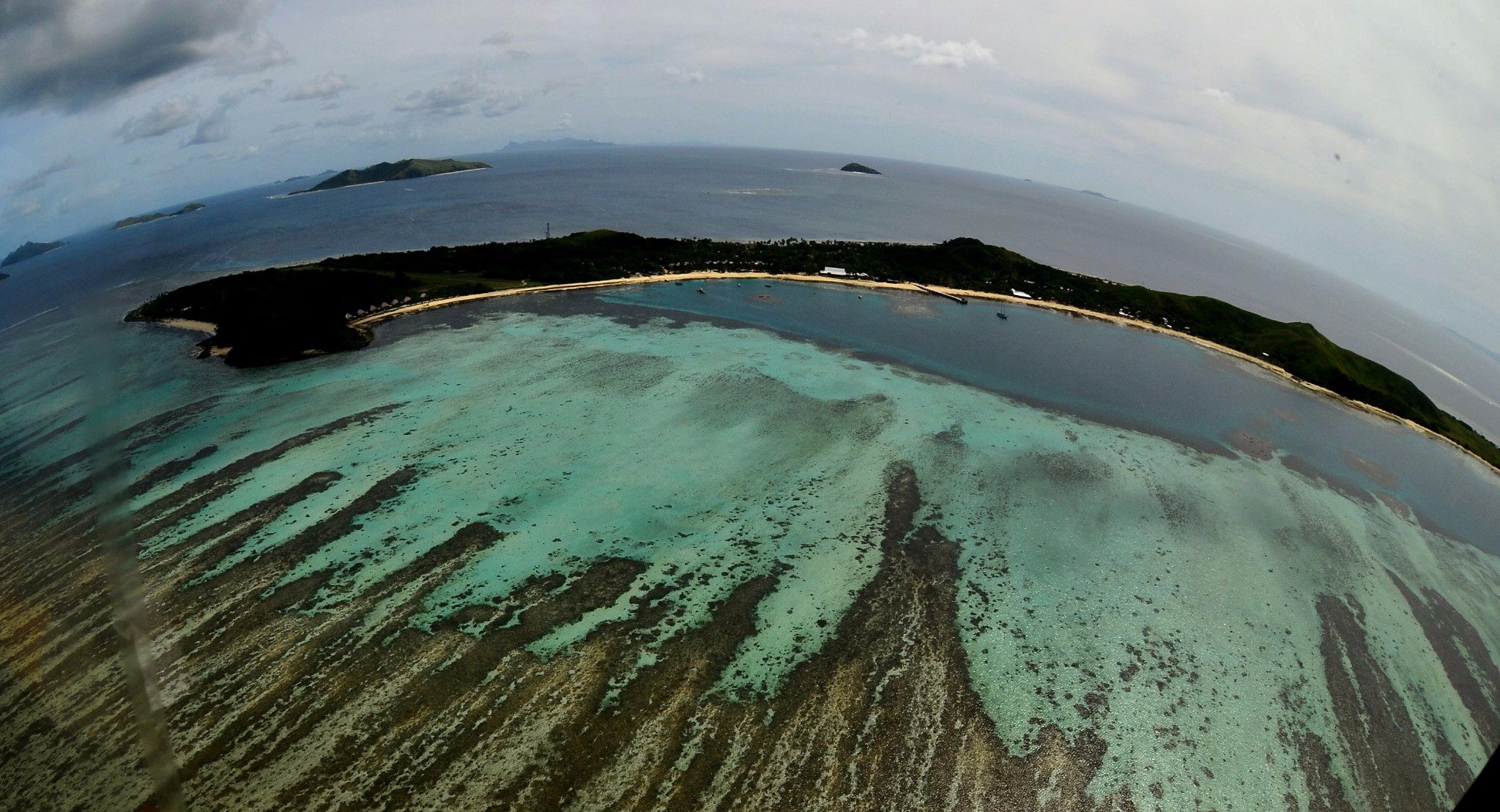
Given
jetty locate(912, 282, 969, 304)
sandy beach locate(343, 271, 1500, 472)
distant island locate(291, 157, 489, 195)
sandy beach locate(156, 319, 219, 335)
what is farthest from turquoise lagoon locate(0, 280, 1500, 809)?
distant island locate(291, 157, 489, 195)

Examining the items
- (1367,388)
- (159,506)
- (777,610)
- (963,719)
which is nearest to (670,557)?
(777,610)

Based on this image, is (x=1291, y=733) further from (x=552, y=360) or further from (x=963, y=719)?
(x=552, y=360)

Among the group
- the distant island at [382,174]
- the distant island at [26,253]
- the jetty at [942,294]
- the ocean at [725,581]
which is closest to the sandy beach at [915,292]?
the jetty at [942,294]

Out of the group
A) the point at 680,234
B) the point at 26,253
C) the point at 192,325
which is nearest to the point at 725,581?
the point at 192,325

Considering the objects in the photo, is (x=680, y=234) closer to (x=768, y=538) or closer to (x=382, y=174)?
(x=768, y=538)

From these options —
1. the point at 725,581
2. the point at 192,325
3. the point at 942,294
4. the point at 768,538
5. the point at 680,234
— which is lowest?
the point at 725,581

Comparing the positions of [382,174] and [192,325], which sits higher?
[382,174]

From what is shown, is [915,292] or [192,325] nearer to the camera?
[192,325]

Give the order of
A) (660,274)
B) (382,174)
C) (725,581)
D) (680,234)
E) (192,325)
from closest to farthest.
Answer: (725,581) < (192,325) < (660,274) < (680,234) < (382,174)
